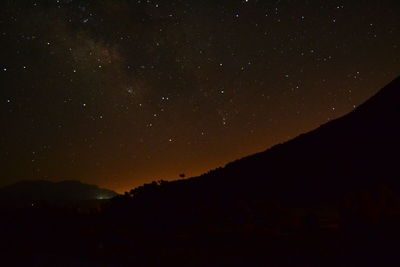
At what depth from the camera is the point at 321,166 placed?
698 inches

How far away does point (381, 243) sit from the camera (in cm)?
605

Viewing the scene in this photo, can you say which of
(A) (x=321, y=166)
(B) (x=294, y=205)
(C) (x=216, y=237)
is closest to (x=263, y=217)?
(C) (x=216, y=237)

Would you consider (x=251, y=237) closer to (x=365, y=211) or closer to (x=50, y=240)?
(x=365, y=211)

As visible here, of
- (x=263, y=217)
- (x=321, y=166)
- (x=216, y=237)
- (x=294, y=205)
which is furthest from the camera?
(x=321, y=166)

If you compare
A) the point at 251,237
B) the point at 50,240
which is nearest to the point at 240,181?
the point at 50,240

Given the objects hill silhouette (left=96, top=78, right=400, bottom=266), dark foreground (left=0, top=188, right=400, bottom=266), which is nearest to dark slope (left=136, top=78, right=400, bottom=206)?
hill silhouette (left=96, top=78, right=400, bottom=266)

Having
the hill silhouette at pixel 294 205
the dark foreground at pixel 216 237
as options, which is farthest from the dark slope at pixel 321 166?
the dark foreground at pixel 216 237

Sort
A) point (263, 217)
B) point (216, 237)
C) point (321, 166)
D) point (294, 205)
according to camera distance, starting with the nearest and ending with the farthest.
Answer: point (216, 237) → point (263, 217) → point (294, 205) → point (321, 166)

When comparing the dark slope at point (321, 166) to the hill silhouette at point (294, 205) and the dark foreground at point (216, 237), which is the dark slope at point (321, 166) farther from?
the dark foreground at point (216, 237)

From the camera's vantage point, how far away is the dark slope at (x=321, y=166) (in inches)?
603

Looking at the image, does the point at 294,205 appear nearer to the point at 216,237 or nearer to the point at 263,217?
the point at 263,217

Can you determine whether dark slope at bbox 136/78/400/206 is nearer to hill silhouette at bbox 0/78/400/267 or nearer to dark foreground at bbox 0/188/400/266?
hill silhouette at bbox 0/78/400/267

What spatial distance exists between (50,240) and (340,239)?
334 inches

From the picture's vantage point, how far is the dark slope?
1531 cm
